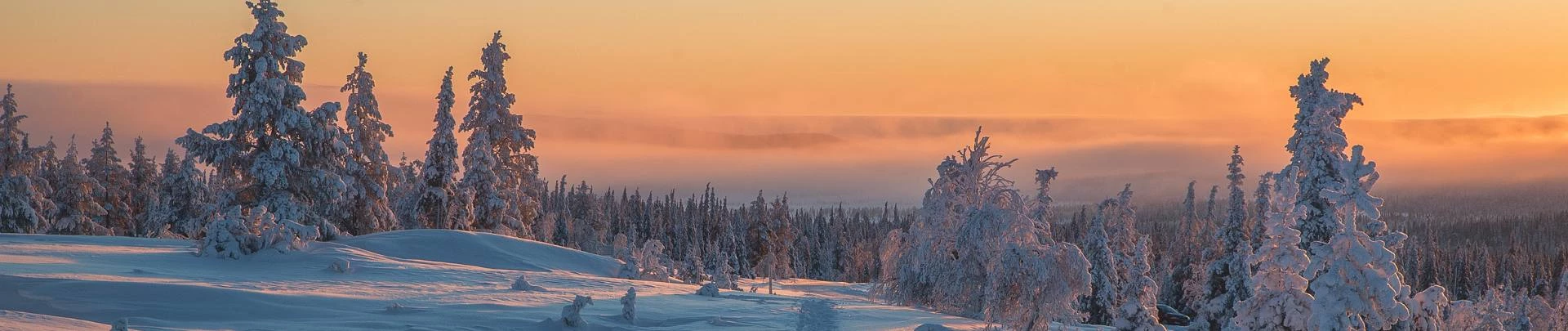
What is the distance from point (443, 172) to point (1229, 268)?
35431 mm

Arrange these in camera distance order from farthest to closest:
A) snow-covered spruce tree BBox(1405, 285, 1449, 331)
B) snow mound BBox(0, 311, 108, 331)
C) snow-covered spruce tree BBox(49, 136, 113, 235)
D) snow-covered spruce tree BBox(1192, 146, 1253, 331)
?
snow-covered spruce tree BBox(49, 136, 113, 235)
snow-covered spruce tree BBox(1192, 146, 1253, 331)
snow-covered spruce tree BBox(1405, 285, 1449, 331)
snow mound BBox(0, 311, 108, 331)

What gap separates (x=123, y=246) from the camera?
101 ft

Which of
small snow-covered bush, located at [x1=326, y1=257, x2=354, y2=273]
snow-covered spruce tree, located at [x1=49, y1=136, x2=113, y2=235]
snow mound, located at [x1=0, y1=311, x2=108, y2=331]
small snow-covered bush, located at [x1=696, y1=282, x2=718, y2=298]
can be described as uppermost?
snow-covered spruce tree, located at [x1=49, y1=136, x2=113, y2=235]

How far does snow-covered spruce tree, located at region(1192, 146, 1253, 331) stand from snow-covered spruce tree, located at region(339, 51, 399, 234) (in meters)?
35.8

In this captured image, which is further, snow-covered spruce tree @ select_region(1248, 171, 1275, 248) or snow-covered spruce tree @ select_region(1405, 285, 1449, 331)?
snow-covered spruce tree @ select_region(1248, 171, 1275, 248)

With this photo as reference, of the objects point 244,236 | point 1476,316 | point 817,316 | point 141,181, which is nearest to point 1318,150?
point 817,316

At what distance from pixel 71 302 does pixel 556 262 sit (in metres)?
18.0

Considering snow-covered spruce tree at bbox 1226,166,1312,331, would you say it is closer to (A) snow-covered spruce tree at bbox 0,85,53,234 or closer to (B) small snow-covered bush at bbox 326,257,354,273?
(B) small snow-covered bush at bbox 326,257,354,273

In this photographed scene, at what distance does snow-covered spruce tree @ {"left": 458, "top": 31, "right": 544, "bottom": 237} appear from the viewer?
52812mm

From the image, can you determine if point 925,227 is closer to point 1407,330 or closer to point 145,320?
point 1407,330

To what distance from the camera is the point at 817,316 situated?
92.0 feet

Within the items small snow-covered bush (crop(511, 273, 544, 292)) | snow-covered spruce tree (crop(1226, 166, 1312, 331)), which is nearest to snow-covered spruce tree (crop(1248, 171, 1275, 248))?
snow-covered spruce tree (crop(1226, 166, 1312, 331))

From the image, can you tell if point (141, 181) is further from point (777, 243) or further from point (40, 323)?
point (40, 323)

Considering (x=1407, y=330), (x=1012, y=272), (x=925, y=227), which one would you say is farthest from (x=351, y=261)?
(x=1407, y=330)
